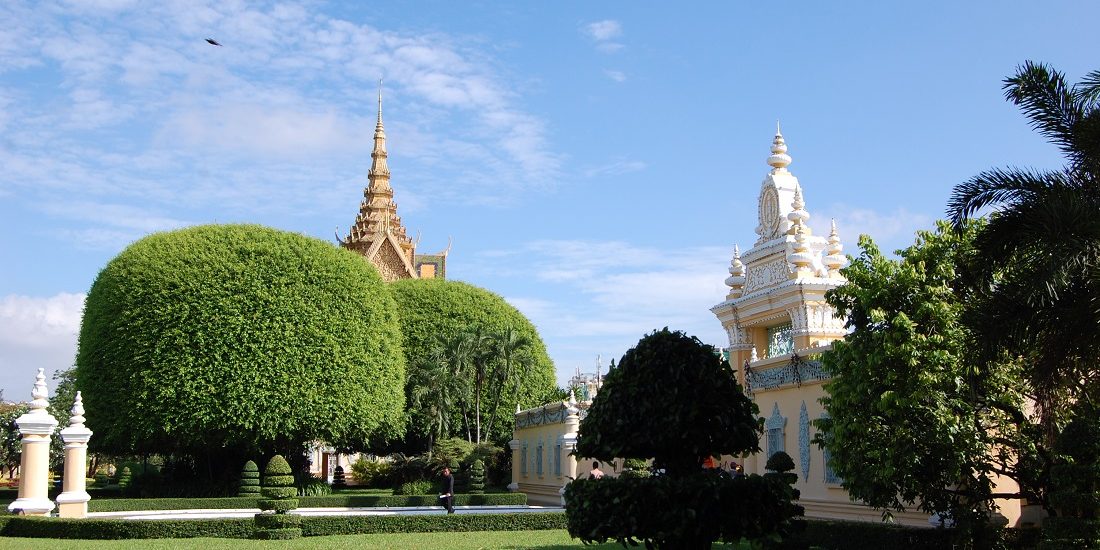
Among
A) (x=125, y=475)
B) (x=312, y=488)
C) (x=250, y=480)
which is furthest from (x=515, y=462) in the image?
(x=125, y=475)

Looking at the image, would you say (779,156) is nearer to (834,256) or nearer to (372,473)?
(834,256)

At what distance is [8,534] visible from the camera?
24.8 m

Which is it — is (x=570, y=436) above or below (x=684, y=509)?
above

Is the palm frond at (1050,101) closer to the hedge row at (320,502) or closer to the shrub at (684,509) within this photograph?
the shrub at (684,509)

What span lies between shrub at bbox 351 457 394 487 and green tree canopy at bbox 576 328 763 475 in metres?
39.5

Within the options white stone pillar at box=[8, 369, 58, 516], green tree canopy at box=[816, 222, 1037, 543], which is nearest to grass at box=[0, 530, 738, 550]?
white stone pillar at box=[8, 369, 58, 516]

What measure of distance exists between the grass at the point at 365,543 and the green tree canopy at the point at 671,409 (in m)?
8.71

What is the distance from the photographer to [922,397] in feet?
52.9

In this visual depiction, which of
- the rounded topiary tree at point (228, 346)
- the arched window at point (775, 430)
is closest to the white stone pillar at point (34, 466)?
the rounded topiary tree at point (228, 346)

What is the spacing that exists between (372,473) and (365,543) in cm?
3213

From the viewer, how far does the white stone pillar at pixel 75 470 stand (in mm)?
26094

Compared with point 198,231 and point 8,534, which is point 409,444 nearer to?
point 198,231

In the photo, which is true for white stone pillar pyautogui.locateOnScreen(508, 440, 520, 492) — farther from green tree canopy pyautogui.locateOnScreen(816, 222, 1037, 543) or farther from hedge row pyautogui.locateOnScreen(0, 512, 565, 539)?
green tree canopy pyautogui.locateOnScreen(816, 222, 1037, 543)

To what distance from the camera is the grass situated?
67.2ft
